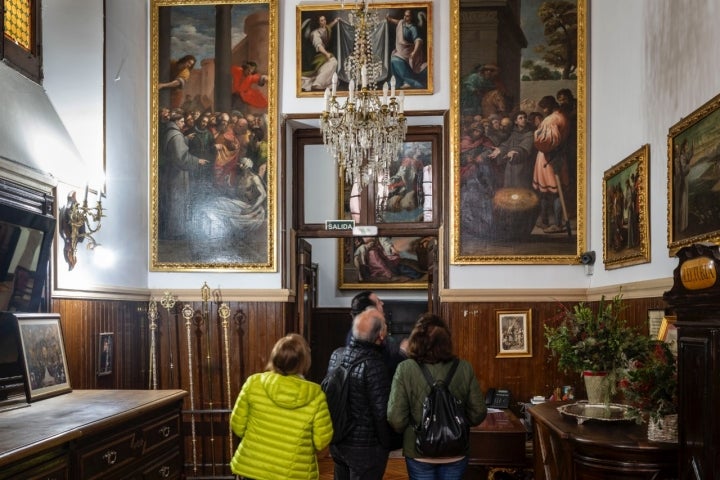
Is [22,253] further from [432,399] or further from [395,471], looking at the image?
[395,471]

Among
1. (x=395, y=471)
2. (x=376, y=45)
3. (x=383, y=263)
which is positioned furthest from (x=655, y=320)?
(x=383, y=263)

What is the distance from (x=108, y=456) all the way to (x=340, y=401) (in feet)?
4.80

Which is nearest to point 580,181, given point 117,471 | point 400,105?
point 400,105

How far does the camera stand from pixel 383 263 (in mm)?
12703

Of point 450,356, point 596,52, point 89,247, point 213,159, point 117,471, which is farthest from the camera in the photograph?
point 213,159

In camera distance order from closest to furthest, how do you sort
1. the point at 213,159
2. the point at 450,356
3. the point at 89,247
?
the point at 450,356, the point at 89,247, the point at 213,159

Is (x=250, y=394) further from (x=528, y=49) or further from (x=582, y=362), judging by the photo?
(x=528, y=49)

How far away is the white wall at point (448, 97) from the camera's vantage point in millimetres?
5684

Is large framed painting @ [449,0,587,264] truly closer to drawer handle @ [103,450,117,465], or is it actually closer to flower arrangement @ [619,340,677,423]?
flower arrangement @ [619,340,677,423]

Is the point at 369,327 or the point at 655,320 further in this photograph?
the point at 655,320

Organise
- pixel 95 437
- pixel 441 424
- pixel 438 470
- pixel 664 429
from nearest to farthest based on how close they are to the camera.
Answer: pixel 664 429 < pixel 95 437 < pixel 441 424 < pixel 438 470

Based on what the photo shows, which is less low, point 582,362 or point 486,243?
point 486,243

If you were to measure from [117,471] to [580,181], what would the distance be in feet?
20.1

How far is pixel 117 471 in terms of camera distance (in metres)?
4.38
